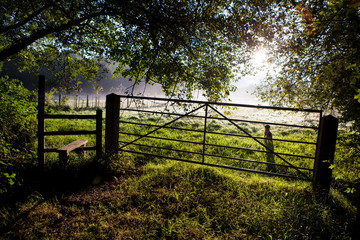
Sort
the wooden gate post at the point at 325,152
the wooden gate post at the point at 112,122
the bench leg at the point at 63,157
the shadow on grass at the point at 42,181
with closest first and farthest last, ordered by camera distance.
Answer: the shadow on grass at the point at 42,181 → the wooden gate post at the point at 325,152 → the bench leg at the point at 63,157 → the wooden gate post at the point at 112,122

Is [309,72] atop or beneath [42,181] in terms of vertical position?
atop

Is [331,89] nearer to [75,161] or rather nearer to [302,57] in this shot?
[302,57]

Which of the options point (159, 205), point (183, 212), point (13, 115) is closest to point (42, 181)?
point (13, 115)

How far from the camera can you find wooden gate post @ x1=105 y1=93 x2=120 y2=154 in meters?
4.48

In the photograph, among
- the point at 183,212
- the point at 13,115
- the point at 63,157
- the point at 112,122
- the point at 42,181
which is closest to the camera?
the point at 183,212

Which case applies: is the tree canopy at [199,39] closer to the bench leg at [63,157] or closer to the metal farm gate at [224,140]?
the metal farm gate at [224,140]

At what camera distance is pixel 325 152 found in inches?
130

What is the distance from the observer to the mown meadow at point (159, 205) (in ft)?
7.78

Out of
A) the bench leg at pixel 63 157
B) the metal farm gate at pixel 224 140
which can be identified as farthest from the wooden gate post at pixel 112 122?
the bench leg at pixel 63 157

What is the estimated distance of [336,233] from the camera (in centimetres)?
234

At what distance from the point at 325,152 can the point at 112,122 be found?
4575mm

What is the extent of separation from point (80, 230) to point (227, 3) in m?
4.44

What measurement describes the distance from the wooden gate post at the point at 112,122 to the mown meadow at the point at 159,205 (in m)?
0.40

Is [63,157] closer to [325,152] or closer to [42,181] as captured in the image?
[42,181]
